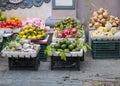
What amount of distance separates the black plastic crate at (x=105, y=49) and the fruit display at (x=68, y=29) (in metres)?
0.41

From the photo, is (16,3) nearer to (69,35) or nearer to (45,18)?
(45,18)

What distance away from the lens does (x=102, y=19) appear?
9258 mm

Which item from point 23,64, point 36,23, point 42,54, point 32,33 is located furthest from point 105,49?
point 23,64

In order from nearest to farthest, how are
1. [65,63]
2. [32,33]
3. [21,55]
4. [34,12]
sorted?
[21,55]
[65,63]
[32,33]
[34,12]

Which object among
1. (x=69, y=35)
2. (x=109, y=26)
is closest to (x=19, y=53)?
(x=69, y=35)

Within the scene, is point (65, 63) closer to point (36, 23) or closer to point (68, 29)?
point (68, 29)

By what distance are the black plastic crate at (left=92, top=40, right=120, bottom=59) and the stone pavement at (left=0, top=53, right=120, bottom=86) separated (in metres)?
0.29

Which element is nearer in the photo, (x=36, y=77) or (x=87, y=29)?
(x=36, y=77)

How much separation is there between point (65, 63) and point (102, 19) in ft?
5.77

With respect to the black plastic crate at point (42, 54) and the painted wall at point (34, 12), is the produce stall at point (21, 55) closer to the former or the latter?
the black plastic crate at point (42, 54)

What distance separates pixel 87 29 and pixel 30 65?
2.28 m

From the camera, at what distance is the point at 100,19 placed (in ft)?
30.5

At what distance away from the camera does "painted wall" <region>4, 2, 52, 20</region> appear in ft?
32.9

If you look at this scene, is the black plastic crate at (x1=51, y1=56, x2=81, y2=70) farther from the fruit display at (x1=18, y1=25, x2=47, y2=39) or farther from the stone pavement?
the fruit display at (x1=18, y1=25, x2=47, y2=39)
